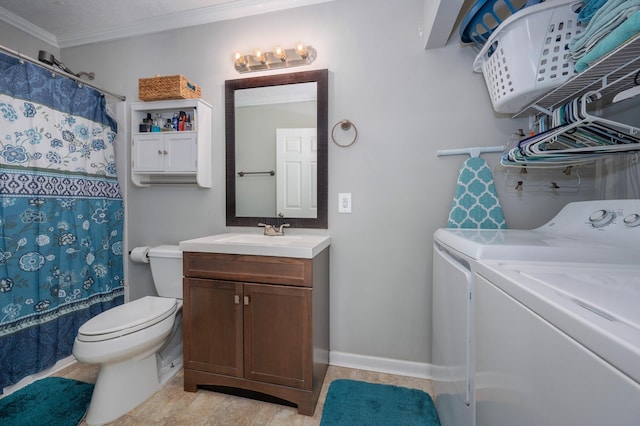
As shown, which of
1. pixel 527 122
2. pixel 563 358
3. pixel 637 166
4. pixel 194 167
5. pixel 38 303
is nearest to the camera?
pixel 563 358

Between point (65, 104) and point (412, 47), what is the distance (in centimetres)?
231

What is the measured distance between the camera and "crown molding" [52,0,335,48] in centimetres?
183

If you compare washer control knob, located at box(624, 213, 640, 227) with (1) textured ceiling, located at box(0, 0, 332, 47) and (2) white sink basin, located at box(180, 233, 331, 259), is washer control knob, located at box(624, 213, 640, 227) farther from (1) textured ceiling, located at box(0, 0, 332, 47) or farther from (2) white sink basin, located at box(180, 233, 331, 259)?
(1) textured ceiling, located at box(0, 0, 332, 47)

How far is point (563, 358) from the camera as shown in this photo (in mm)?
421

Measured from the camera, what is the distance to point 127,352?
1.35 metres

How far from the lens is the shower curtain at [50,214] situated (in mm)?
1510

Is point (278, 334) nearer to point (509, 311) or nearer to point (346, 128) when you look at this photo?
point (509, 311)

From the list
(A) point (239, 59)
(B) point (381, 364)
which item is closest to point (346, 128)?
(A) point (239, 59)

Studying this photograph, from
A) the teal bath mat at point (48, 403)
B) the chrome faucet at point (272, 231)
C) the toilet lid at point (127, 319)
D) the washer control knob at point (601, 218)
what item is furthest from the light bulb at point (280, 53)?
the teal bath mat at point (48, 403)

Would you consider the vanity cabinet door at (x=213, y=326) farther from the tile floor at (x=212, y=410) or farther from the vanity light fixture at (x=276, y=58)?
the vanity light fixture at (x=276, y=58)

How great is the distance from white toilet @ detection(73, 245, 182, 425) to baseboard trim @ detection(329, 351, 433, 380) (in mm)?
1072

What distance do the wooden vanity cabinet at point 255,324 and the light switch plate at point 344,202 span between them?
42 centimetres

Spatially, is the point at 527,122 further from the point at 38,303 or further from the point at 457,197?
the point at 38,303

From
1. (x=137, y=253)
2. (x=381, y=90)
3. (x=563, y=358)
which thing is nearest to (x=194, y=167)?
(x=137, y=253)
